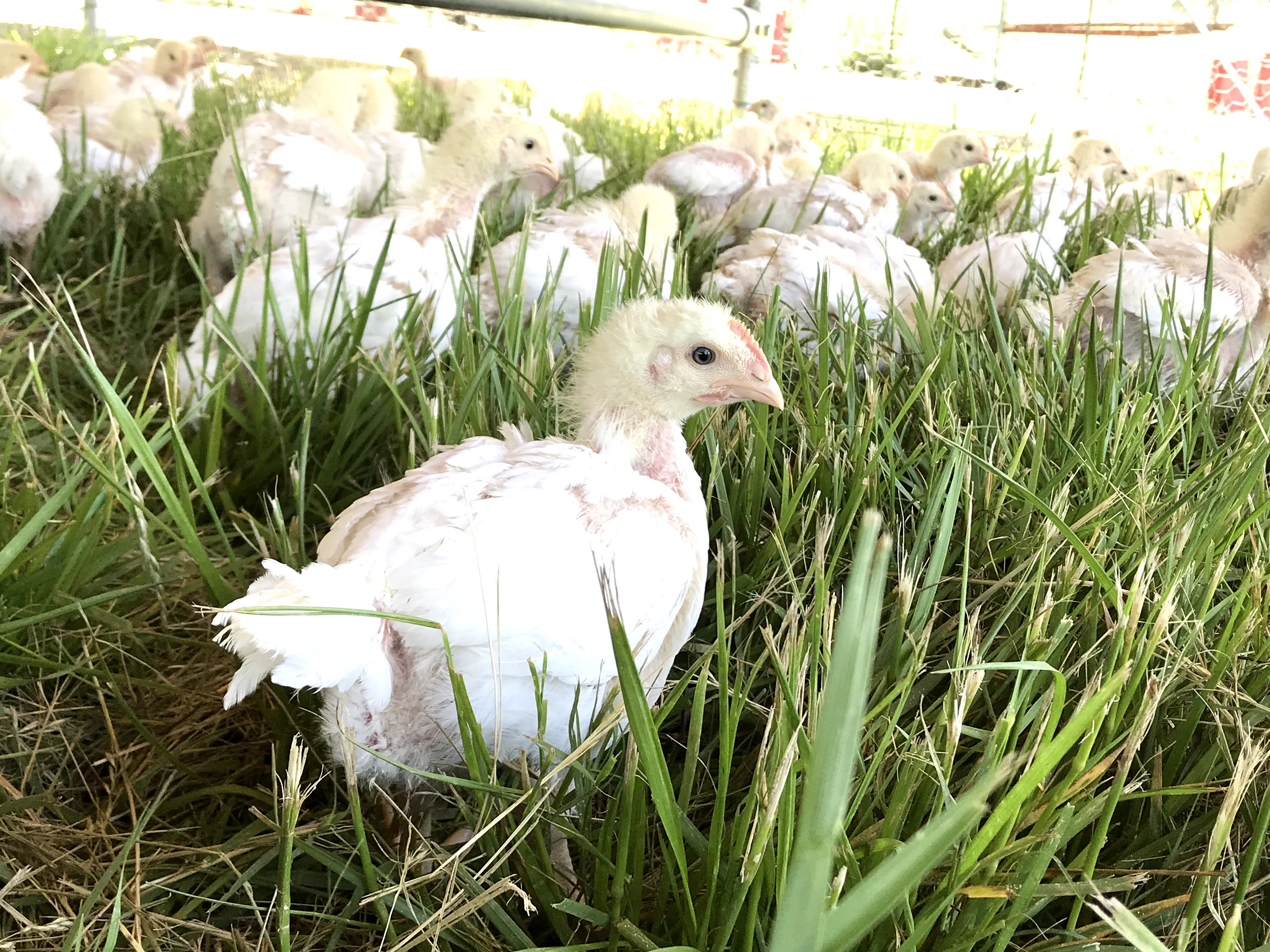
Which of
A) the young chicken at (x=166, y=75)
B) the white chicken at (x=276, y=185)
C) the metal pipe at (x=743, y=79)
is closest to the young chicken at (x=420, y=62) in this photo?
the young chicken at (x=166, y=75)

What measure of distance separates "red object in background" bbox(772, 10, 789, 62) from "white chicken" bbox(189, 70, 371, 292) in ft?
22.7

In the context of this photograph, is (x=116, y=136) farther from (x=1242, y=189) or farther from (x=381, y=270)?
(x=1242, y=189)

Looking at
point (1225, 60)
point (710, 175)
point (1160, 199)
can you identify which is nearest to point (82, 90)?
point (710, 175)

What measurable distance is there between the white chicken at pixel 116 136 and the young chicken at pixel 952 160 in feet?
10.1

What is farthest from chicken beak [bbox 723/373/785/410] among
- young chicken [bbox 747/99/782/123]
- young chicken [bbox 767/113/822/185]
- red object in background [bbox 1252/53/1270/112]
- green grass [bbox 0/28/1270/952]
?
red object in background [bbox 1252/53/1270/112]

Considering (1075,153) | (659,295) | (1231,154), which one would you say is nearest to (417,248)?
(659,295)

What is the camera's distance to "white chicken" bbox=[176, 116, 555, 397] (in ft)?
6.14

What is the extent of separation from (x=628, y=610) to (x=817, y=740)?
2.70ft

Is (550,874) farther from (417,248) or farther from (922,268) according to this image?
(922,268)

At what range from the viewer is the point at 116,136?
11.9 feet

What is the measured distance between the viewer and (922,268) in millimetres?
2801

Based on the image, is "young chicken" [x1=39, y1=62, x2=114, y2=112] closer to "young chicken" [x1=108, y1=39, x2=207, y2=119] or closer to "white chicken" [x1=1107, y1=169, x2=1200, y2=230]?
"young chicken" [x1=108, y1=39, x2=207, y2=119]

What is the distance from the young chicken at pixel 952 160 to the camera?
4305 mm

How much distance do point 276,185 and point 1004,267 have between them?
2082 mm
